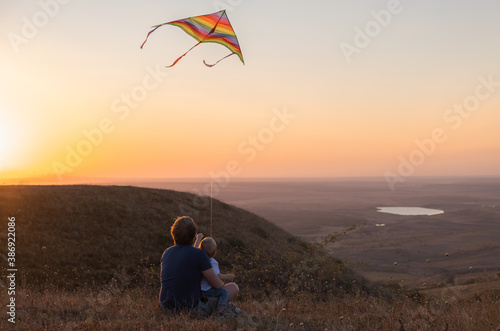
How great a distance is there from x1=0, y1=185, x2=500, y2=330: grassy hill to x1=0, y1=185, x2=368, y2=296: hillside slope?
0.21ft

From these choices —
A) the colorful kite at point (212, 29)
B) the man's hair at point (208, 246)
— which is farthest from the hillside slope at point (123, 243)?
the colorful kite at point (212, 29)

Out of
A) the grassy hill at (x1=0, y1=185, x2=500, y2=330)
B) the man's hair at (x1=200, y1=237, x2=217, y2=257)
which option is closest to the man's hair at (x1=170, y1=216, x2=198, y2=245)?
the man's hair at (x1=200, y1=237, x2=217, y2=257)

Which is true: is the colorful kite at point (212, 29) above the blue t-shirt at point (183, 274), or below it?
above

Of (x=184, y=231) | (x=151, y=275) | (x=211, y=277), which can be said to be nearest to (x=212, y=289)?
(x=211, y=277)

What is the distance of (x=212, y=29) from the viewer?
9.27 m

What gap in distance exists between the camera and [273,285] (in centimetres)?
1797

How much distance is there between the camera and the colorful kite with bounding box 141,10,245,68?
934cm

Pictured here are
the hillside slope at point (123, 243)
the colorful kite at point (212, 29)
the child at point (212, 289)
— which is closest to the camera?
the child at point (212, 289)

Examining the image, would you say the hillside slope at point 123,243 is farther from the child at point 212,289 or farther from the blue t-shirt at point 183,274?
the child at point 212,289

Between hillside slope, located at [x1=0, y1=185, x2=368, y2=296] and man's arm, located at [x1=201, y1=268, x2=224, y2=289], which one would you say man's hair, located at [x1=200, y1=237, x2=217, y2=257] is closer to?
man's arm, located at [x1=201, y1=268, x2=224, y2=289]

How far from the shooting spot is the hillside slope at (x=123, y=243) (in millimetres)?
16781

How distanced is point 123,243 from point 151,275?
4335 mm

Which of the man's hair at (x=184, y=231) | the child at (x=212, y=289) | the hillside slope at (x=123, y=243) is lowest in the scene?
the hillside slope at (x=123, y=243)

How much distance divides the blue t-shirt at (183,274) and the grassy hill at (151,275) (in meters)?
0.39
